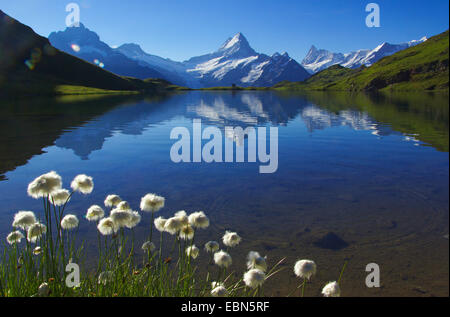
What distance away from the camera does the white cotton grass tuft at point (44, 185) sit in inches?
192

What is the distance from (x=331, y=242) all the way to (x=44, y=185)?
8594mm

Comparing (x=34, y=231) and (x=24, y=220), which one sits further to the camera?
(x=34, y=231)

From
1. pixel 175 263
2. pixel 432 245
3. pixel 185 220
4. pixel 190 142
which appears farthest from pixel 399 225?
pixel 190 142

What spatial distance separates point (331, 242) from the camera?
33.2 feet

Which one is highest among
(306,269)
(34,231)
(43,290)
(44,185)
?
(44,185)

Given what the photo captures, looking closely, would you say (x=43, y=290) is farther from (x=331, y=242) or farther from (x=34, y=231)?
(x=331, y=242)

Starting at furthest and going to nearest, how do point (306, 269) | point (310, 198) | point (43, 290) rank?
point (310, 198)
point (43, 290)
point (306, 269)

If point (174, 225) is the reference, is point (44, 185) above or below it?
above

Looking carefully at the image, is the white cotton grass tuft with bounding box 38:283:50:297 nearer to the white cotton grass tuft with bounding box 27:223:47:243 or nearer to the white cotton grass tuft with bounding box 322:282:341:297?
the white cotton grass tuft with bounding box 27:223:47:243

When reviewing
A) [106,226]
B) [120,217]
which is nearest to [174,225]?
[120,217]

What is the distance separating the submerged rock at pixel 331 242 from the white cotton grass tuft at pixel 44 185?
8.04 metres

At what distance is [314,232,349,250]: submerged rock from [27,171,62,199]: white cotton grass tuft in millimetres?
8035
